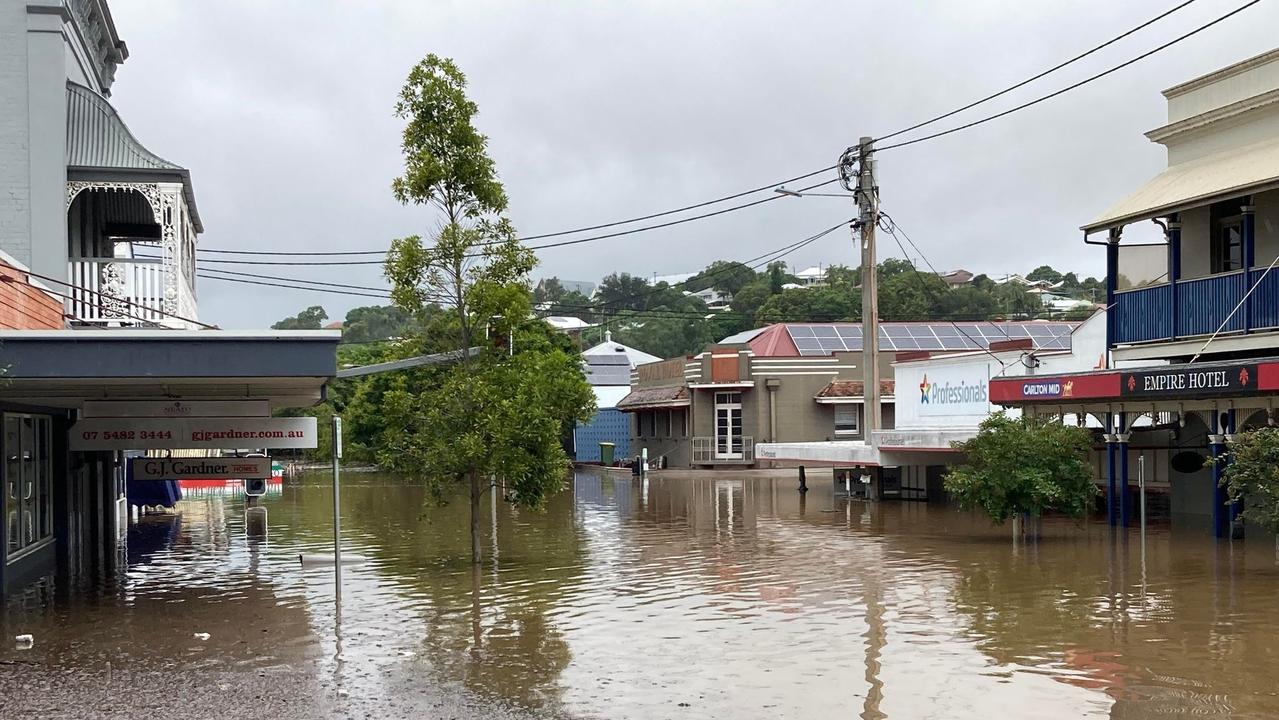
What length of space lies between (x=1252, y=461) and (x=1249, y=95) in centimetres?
896

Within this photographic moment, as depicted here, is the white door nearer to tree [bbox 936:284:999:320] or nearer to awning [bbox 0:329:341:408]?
tree [bbox 936:284:999:320]

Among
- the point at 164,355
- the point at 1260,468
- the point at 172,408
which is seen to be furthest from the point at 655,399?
the point at 164,355

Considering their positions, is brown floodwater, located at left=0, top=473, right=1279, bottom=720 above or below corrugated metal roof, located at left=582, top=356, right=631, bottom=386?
below

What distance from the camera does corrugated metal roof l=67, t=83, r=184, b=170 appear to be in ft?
73.9

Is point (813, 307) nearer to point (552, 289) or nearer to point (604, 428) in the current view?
point (604, 428)

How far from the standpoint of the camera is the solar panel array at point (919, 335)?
57562 mm

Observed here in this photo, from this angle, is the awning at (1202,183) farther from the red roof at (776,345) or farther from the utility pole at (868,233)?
the red roof at (776,345)

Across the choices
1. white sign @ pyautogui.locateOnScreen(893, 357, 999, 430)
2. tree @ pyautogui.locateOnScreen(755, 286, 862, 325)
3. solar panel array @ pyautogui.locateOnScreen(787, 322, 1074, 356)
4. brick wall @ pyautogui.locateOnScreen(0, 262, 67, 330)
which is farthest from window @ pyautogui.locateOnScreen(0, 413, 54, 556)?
tree @ pyautogui.locateOnScreen(755, 286, 862, 325)

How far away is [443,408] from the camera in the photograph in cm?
2077

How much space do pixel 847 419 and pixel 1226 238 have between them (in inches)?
1279

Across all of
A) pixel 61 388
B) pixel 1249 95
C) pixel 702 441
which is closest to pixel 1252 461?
pixel 1249 95

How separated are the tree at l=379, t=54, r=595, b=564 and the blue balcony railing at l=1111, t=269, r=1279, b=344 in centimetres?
1184

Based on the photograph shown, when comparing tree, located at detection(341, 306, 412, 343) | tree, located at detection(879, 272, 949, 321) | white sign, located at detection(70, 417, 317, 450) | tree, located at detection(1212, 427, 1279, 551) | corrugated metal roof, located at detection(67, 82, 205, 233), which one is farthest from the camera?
tree, located at detection(341, 306, 412, 343)

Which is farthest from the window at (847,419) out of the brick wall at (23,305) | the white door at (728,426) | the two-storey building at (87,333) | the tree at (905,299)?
the brick wall at (23,305)
